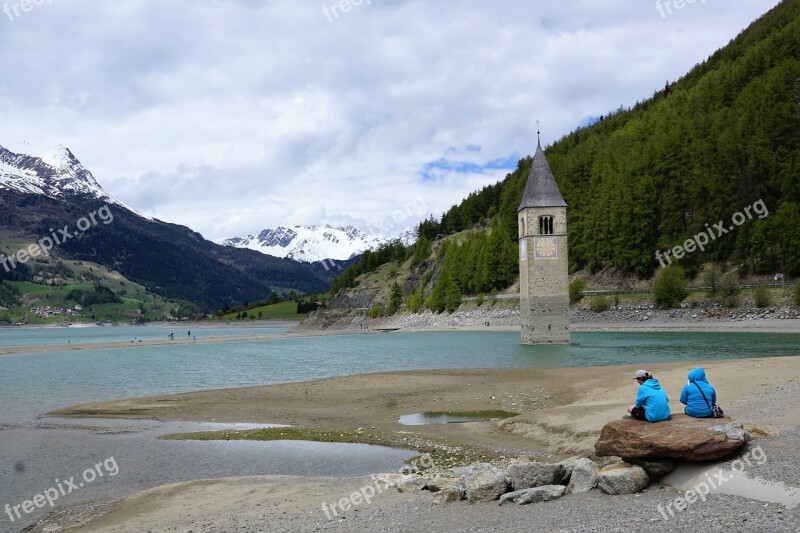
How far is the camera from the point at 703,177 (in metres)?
93.8

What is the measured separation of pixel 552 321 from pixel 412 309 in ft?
256

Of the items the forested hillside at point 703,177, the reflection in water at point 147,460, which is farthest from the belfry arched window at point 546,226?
the reflection in water at point 147,460

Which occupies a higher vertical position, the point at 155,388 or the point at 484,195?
the point at 484,195

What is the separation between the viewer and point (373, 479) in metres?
16.3

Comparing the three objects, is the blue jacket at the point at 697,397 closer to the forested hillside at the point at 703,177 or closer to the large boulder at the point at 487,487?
the large boulder at the point at 487,487

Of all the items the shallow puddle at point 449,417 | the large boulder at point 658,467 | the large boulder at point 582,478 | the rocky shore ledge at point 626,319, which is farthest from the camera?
the rocky shore ledge at point 626,319

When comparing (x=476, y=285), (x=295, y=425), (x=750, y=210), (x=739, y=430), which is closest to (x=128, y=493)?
(x=295, y=425)

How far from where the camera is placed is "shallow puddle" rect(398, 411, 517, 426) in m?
24.7

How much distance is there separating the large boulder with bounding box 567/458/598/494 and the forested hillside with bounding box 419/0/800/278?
74551 millimetres

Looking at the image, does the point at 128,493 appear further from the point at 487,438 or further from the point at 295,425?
the point at 487,438

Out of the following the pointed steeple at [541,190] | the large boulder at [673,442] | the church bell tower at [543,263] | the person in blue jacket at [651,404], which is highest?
the pointed steeple at [541,190]

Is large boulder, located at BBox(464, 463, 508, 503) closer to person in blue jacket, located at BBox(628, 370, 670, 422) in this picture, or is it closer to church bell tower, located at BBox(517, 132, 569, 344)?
person in blue jacket, located at BBox(628, 370, 670, 422)

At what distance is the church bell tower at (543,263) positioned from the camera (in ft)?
214

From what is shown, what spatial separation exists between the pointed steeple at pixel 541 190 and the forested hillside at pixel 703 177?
29.1 meters
